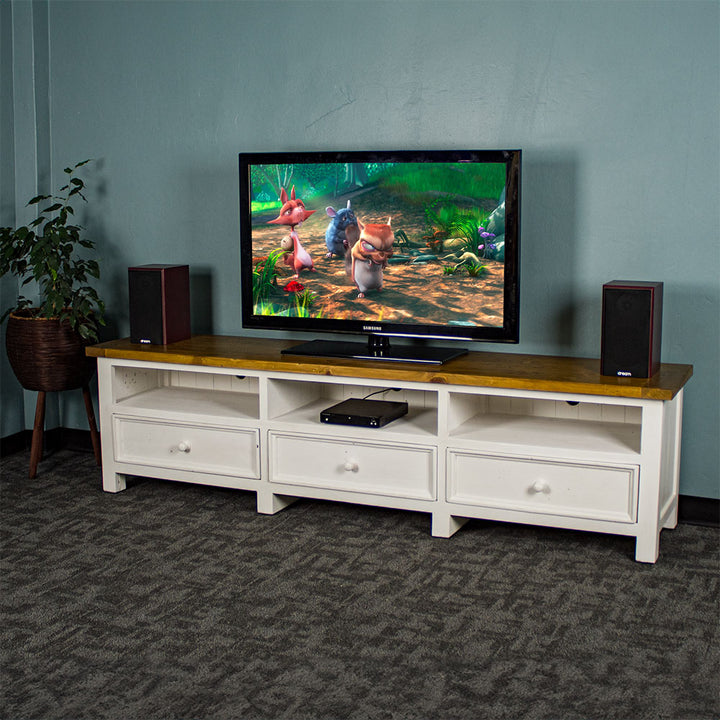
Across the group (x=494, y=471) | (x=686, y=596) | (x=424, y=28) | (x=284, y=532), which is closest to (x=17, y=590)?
(x=284, y=532)

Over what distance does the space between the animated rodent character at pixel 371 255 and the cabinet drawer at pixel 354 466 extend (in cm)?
60

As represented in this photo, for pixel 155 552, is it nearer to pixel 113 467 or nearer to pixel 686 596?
pixel 113 467

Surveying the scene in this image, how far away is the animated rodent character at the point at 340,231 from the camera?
3.53 meters

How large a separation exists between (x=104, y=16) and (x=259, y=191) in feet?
3.87

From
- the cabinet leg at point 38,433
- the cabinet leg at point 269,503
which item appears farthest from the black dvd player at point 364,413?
the cabinet leg at point 38,433

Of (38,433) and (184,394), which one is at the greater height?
(184,394)

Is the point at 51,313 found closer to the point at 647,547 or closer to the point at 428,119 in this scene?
the point at 428,119

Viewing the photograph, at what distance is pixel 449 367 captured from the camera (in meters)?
3.29

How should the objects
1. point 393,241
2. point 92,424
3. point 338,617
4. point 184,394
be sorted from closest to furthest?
point 338,617, point 393,241, point 184,394, point 92,424

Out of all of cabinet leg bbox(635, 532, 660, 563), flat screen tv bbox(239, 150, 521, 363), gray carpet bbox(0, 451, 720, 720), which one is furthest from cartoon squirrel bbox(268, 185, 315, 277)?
cabinet leg bbox(635, 532, 660, 563)

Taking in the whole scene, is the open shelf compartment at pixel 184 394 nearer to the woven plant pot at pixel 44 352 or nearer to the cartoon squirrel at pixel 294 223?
the woven plant pot at pixel 44 352

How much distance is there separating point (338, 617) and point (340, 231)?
4.96 feet

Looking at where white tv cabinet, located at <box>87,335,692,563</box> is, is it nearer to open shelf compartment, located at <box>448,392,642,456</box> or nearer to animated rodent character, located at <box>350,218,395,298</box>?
open shelf compartment, located at <box>448,392,642,456</box>

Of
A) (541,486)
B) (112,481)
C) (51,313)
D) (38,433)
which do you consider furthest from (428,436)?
(38,433)
